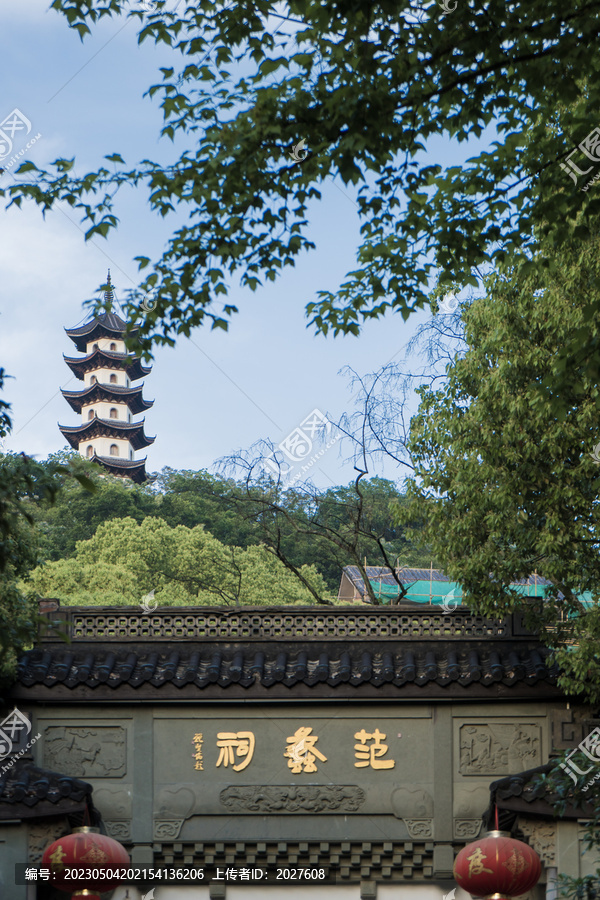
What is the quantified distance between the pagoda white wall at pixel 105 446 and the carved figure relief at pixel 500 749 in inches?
1460

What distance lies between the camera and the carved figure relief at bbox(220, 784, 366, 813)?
9.91 meters

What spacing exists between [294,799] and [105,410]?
37.0 meters

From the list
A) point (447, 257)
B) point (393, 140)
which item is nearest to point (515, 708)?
point (447, 257)

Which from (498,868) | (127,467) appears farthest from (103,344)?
(498,868)

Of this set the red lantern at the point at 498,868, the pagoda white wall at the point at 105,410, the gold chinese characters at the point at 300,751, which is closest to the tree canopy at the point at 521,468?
the red lantern at the point at 498,868

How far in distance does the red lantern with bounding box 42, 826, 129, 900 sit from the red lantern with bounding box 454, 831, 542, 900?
8.85 ft

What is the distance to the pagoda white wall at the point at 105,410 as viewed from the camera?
4572 centimetres

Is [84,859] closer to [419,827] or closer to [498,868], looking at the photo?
[419,827]

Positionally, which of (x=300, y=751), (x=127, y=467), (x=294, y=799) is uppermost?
→ (x=127, y=467)

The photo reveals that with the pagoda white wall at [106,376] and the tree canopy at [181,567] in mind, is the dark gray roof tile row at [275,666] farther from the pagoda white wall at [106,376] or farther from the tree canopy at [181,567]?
the pagoda white wall at [106,376]

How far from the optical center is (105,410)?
45812 millimetres

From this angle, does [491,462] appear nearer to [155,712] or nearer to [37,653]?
[155,712]

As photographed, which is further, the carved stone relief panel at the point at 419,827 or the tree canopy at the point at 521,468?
the carved stone relief panel at the point at 419,827

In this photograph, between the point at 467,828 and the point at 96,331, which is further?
the point at 96,331
